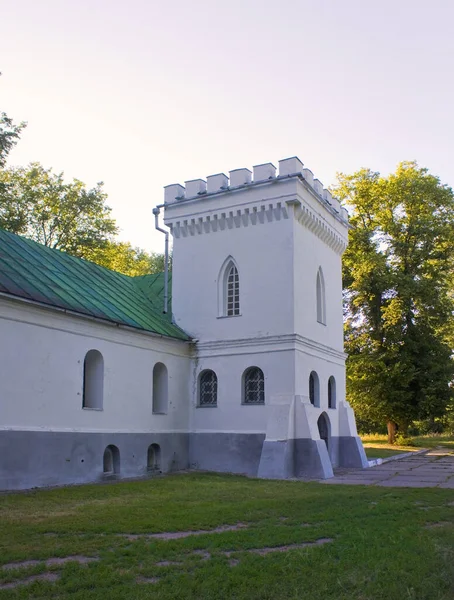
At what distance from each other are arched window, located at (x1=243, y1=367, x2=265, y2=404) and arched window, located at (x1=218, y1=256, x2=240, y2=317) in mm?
2054

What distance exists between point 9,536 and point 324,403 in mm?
14680

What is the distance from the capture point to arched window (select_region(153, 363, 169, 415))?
67.6ft

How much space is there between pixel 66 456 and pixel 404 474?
9849 mm

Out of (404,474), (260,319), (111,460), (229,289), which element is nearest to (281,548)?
(111,460)

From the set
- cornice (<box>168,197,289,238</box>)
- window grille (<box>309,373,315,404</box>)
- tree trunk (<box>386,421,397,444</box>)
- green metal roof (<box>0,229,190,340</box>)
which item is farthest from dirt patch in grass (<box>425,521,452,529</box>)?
tree trunk (<box>386,421,397,444</box>)

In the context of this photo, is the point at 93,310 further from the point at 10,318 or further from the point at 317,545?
the point at 317,545

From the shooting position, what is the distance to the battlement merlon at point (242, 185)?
20.5m

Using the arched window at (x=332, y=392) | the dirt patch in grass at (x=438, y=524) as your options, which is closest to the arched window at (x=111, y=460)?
the arched window at (x=332, y=392)

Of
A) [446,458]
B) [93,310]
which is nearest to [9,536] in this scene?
[93,310]

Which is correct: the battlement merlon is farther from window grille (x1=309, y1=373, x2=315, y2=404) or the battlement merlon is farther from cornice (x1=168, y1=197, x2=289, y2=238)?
window grille (x1=309, y1=373, x2=315, y2=404)

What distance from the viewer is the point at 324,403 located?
21.9m

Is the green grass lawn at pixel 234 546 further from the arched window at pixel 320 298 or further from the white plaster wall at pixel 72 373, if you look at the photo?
the arched window at pixel 320 298

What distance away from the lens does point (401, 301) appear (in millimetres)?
32062

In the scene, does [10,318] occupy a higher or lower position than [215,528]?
higher
